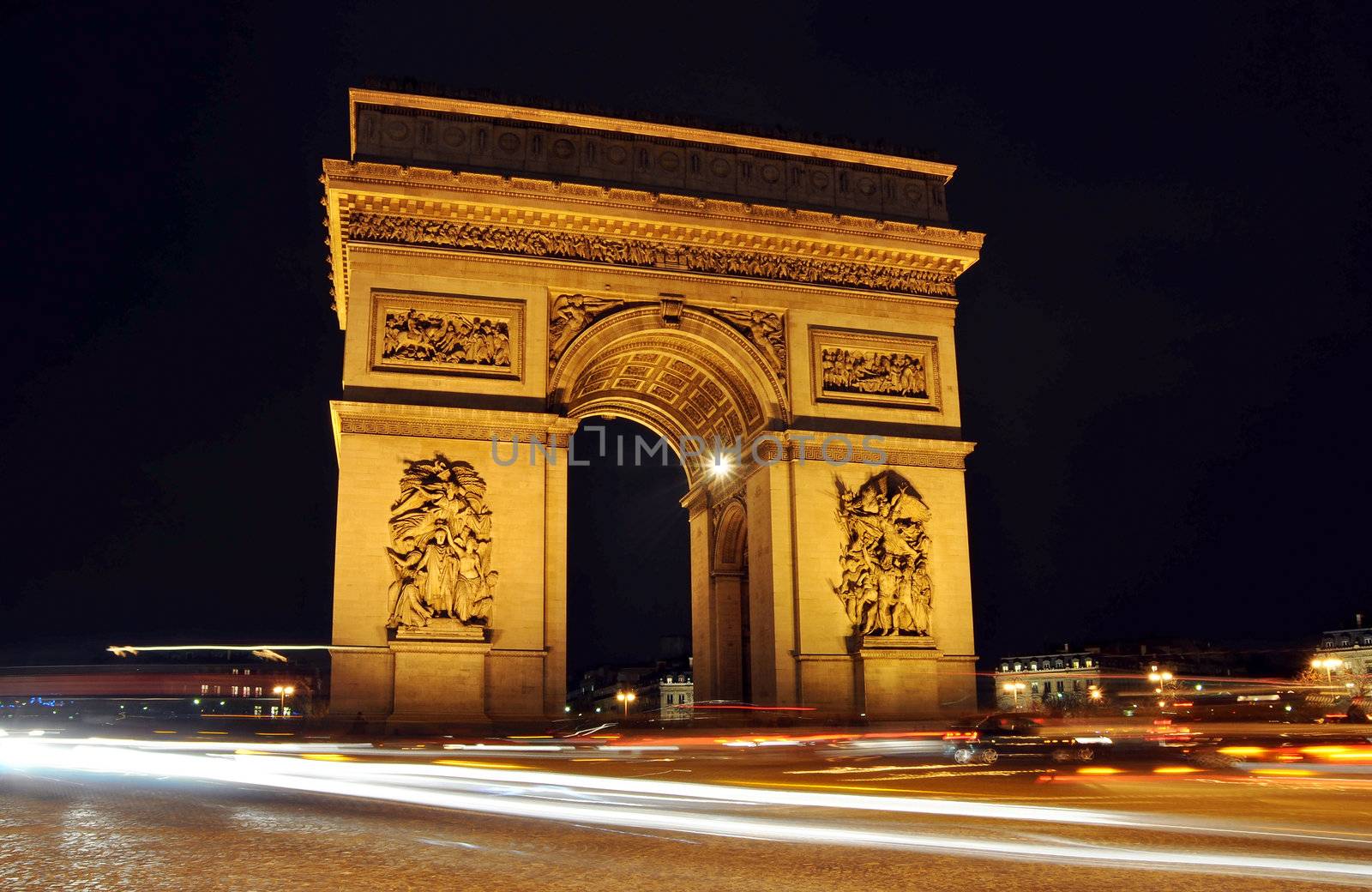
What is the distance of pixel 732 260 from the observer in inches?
1083

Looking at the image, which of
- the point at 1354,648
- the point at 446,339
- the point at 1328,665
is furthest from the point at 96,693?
the point at 1354,648

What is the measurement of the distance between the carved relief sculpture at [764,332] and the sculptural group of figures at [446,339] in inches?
203

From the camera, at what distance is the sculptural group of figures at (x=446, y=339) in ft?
81.2

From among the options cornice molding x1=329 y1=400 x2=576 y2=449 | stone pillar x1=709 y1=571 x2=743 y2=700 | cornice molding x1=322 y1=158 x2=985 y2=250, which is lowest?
stone pillar x1=709 y1=571 x2=743 y2=700

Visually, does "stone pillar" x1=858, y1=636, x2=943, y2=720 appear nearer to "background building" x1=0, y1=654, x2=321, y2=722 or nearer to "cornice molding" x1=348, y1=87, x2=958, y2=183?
"cornice molding" x1=348, y1=87, x2=958, y2=183

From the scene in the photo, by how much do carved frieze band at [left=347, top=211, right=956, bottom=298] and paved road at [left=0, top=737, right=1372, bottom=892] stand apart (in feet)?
44.0

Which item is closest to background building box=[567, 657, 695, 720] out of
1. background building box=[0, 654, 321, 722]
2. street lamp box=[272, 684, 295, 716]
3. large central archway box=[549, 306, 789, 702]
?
street lamp box=[272, 684, 295, 716]

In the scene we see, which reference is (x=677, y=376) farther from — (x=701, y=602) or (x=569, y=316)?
(x=701, y=602)

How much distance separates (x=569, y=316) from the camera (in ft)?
85.8

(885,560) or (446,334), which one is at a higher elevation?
(446,334)

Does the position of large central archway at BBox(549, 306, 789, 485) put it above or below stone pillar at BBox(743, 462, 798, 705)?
above

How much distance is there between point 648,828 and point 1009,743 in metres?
11.3

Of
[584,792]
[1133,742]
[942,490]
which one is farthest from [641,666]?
[584,792]

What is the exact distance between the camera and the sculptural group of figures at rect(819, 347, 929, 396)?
27.7 m
